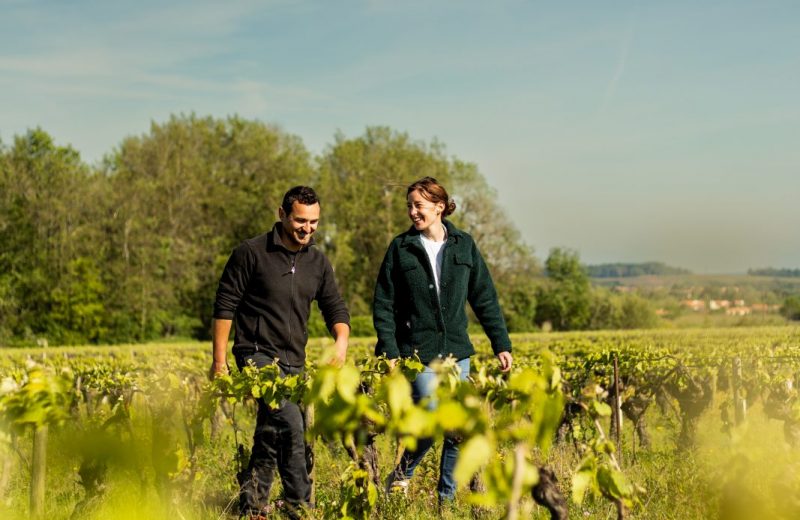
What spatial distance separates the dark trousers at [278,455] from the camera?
468 centimetres

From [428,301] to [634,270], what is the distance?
166628 mm

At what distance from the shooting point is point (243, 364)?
187 inches

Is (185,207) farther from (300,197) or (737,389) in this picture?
(300,197)

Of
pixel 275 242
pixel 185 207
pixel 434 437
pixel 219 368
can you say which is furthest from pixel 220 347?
pixel 185 207

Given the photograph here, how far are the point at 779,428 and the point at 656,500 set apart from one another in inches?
99.9

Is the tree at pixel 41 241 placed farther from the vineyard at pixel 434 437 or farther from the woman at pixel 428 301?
the woman at pixel 428 301

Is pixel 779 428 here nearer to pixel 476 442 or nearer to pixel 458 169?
pixel 476 442

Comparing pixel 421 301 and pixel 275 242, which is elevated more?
pixel 275 242

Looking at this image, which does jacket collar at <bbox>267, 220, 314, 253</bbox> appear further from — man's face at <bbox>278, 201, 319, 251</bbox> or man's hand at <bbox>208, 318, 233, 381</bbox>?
man's hand at <bbox>208, 318, 233, 381</bbox>

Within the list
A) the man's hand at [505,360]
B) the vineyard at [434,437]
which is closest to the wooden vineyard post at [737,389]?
the vineyard at [434,437]

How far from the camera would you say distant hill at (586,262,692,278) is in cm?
15312

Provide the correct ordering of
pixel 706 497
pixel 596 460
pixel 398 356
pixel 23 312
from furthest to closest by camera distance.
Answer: pixel 23 312, pixel 398 356, pixel 706 497, pixel 596 460

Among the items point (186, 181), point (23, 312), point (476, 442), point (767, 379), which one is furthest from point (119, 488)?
point (186, 181)

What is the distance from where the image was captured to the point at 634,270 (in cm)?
16512
